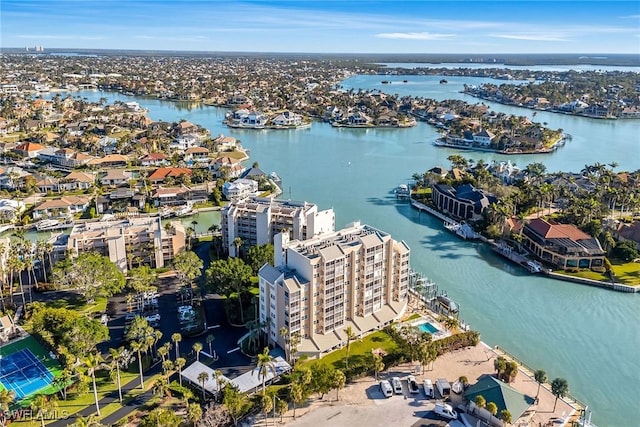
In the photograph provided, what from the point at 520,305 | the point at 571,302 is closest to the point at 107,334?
the point at 520,305

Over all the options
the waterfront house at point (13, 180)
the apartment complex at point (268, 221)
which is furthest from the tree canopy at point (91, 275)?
the waterfront house at point (13, 180)

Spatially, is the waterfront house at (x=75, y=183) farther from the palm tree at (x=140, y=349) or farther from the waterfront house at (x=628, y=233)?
the waterfront house at (x=628, y=233)

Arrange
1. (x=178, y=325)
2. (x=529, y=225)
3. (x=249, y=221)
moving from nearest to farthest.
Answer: (x=178, y=325) < (x=249, y=221) < (x=529, y=225)

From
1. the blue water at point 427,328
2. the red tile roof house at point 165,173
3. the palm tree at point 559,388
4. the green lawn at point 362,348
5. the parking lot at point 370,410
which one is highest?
the red tile roof house at point 165,173

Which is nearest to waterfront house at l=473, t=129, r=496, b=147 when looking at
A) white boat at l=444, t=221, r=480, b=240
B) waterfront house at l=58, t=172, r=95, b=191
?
white boat at l=444, t=221, r=480, b=240

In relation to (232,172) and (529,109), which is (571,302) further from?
(529,109)

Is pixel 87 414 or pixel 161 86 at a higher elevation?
pixel 161 86

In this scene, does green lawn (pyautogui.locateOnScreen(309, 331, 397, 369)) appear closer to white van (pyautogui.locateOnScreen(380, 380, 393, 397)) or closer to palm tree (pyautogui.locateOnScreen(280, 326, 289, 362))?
palm tree (pyautogui.locateOnScreen(280, 326, 289, 362))
